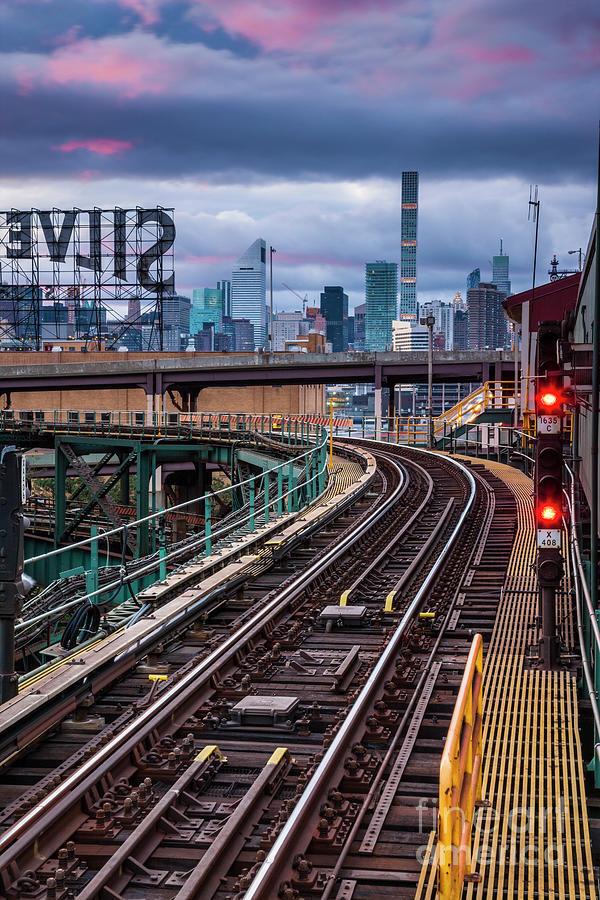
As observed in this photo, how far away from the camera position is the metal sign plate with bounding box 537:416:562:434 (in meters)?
10.2

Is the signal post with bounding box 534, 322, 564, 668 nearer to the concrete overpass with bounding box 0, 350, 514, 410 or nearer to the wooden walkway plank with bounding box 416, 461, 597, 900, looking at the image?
the wooden walkway plank with bounding box 416, 461, 597, 900

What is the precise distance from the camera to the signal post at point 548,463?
33.1ft

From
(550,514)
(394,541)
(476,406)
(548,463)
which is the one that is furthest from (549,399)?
(476,406)

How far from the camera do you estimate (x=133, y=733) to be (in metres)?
8.55

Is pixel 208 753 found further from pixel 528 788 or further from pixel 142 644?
pixel 142 644

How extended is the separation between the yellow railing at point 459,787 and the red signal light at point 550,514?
9.61ft

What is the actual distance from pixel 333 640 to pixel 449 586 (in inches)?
124

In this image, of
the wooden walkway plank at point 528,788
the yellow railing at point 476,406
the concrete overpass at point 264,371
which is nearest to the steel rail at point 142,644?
the wooden walkway plank at point 528,788

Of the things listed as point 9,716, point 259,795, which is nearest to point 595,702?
point 259,795

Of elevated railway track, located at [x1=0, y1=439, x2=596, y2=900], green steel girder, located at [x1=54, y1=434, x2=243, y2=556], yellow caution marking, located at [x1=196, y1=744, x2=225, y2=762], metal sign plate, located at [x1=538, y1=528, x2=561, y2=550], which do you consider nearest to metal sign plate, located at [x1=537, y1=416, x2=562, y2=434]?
metal sign plate, located at [x1=538, y1=528, x2=561, y2=550]

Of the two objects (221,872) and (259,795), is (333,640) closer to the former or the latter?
(259,795)

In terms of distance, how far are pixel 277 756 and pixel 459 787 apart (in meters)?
2.53

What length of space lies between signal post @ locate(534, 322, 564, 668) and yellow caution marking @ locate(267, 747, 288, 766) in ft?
11.0

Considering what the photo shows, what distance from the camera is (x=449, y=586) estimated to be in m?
14.8
